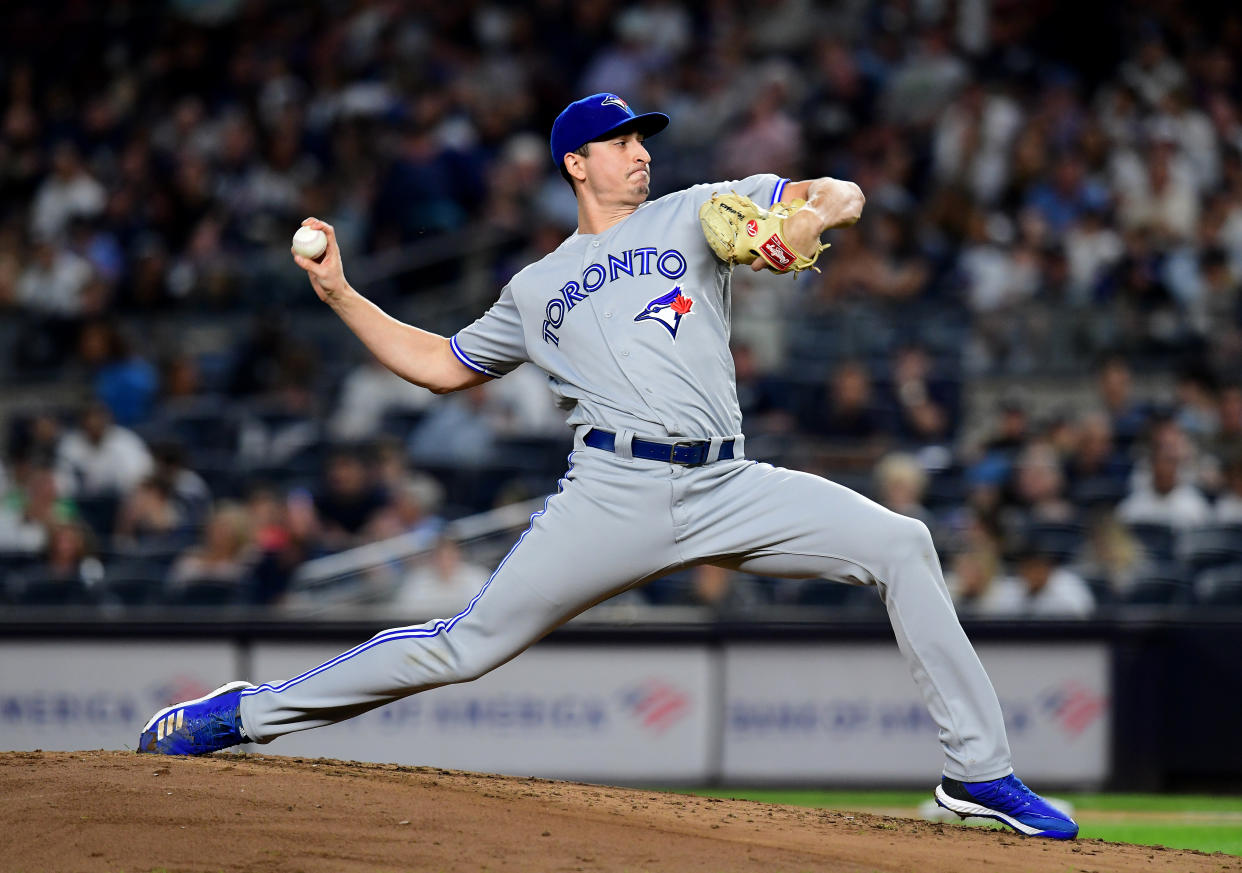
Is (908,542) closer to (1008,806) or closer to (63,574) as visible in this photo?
(1008,806)

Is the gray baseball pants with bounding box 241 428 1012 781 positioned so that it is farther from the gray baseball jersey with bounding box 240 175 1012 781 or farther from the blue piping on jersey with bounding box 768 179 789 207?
the blue piping on jersey with bounding box 768 179 789 207

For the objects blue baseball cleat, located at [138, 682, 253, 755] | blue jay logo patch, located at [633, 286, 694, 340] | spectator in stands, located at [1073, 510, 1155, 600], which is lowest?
blue baseball cleat, located at [138, 682, 253, 755]

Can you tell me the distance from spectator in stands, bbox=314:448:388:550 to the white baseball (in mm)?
5020

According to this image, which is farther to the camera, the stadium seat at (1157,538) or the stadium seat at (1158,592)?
the stadium seat at (1157,538)

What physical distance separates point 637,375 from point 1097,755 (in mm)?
4906

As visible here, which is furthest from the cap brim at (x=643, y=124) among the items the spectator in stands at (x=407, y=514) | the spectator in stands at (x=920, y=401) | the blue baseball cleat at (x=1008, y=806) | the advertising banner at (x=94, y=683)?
the spectator in stands at (x=920, y=401)

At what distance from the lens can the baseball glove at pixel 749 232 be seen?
3.94 metres

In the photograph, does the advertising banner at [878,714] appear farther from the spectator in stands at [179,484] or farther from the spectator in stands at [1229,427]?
the spectator in stands at [179,484]

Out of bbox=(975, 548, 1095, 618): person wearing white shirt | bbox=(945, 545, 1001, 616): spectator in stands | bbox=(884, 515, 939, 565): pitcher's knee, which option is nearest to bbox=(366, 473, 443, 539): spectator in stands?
bbox=(945, 545, 1001, 616): spectator in stands

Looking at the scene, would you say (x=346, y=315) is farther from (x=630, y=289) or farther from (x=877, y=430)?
(x=877, y=430)

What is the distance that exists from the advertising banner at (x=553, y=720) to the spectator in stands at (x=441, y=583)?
49cm

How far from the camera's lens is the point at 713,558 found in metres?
4.23

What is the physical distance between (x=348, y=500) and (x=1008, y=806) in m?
5.90

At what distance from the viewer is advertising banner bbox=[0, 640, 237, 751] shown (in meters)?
8.17
